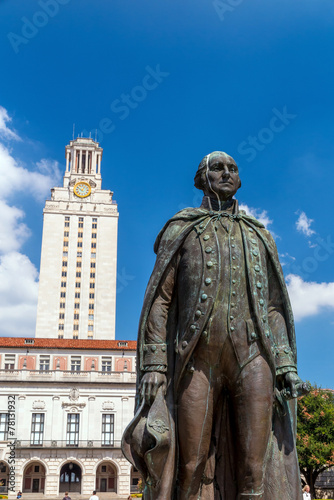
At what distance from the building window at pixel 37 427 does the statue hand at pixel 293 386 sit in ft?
191

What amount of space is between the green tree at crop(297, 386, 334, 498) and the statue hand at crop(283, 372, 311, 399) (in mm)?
38593

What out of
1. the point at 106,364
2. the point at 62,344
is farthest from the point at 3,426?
the point at 106,364

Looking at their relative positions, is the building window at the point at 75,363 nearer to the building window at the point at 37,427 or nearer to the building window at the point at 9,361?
the building window at the point at 37,427

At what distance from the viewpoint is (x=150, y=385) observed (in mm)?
4141

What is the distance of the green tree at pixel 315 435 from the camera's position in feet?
132

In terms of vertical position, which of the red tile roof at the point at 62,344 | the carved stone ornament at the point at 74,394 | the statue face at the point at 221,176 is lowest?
the statue face at the point at 221,176

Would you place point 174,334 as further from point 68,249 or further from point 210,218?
point 68,249

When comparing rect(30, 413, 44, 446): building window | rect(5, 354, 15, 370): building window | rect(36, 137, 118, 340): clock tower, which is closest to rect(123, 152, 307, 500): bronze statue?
rect(30, 413, 44, 446): building window

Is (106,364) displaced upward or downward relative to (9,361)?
downward

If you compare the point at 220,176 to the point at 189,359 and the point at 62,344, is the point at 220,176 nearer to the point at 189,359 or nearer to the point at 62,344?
the point at 189,359

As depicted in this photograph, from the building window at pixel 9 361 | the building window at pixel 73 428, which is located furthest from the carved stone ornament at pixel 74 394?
the building window at pixel 9 361

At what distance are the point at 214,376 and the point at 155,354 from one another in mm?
509

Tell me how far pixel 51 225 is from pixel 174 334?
99.1 m

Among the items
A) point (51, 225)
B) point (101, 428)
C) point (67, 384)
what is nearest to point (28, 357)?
point (67, 384)
